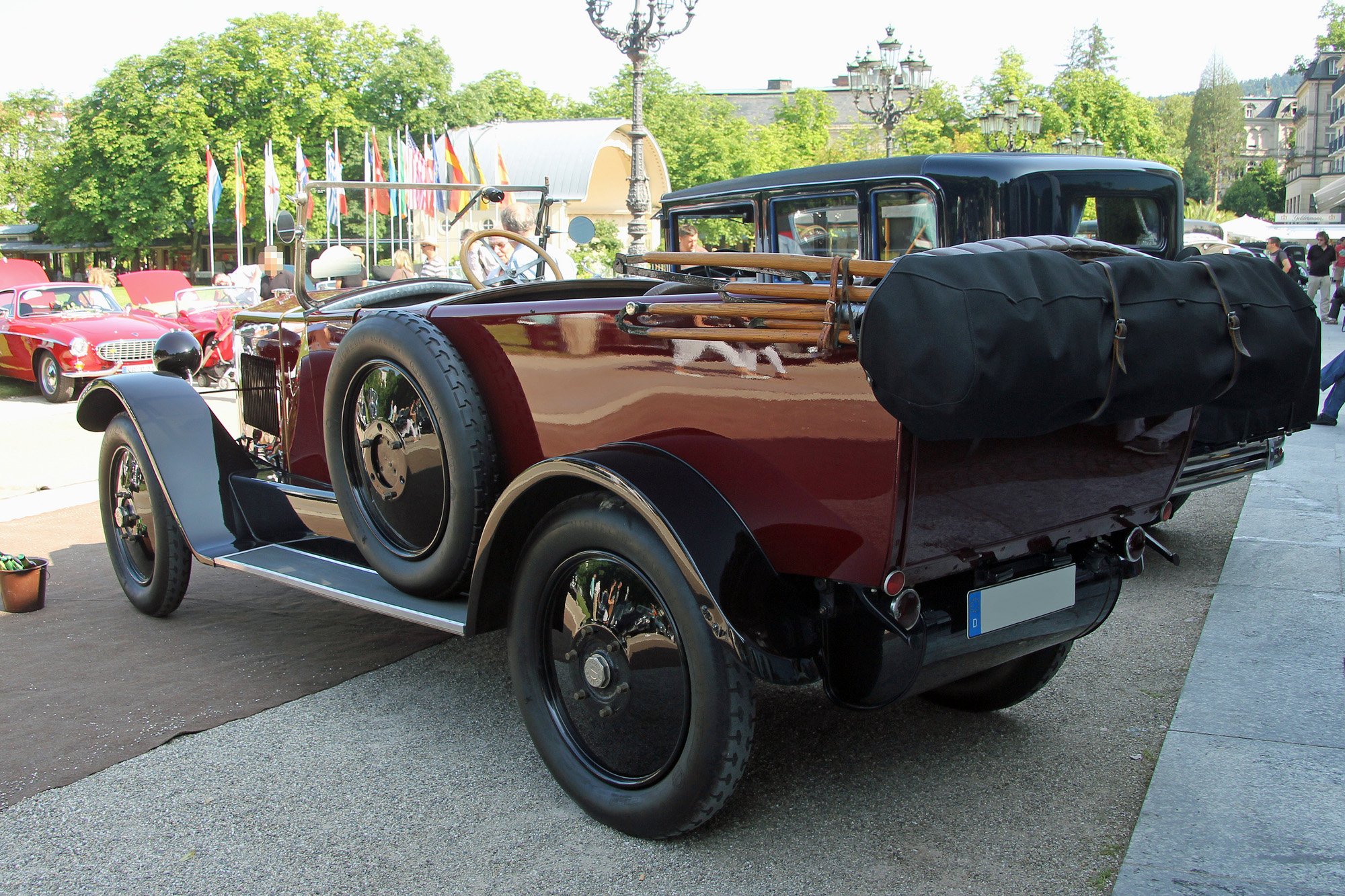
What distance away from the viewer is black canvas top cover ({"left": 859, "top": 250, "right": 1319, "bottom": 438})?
2.04m

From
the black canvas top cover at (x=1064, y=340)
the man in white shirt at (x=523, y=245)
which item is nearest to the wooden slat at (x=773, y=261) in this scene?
the black canvas top cover at (x=1064, y=340)

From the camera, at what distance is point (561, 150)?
35375 mm

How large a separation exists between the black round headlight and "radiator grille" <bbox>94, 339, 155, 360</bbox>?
32.6 feet

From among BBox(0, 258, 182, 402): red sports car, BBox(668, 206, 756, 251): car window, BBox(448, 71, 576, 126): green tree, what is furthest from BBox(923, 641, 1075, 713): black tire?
BBox(448, 71, 576, 126): green tree

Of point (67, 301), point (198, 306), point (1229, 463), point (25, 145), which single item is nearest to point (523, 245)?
point (1229, 463)

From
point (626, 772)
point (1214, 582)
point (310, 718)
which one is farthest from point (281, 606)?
point (1214, 582)

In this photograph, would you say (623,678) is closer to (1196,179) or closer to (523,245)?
(523,245)

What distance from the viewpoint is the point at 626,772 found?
273 centimetres

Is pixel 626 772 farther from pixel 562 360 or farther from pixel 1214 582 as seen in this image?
pixel 1214 582

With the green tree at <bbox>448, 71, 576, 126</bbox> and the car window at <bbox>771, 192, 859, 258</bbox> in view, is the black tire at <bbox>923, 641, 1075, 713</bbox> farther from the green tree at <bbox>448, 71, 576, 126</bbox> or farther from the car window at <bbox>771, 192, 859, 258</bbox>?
the green tree at <bbox>448, 71, 576, 126</bbox>

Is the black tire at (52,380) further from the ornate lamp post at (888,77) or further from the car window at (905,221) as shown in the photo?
the ornate lamp post at (888,77)

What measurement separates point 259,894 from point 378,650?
5.74 ft

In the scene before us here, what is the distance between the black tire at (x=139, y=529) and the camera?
14.2 ft

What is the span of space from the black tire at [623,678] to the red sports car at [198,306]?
40.7ft
